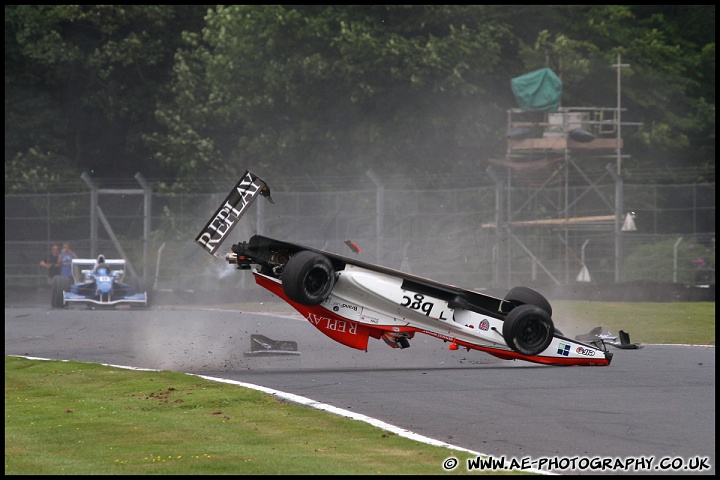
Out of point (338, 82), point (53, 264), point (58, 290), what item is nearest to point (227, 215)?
point (58, 290)

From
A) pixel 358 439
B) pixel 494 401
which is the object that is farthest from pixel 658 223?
pixel 358 439

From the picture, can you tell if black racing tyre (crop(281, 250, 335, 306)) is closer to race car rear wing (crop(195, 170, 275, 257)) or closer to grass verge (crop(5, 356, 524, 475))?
race car rear wing (crop(195, 170, 275, 257))

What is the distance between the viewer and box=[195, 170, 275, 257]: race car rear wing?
42.0 feet

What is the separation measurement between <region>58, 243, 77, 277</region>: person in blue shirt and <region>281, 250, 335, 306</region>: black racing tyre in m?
18.1

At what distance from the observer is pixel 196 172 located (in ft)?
132

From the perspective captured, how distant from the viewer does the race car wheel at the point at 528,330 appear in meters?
12.3

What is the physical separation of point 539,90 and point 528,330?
22.9 m

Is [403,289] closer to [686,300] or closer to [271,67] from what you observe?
[686,300]

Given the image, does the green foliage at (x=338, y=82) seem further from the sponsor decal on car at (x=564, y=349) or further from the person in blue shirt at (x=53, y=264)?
the sponsor decal on car at (x=564, y=349)

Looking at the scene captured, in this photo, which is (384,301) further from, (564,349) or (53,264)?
(53,264)

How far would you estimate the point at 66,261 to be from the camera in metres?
29.3

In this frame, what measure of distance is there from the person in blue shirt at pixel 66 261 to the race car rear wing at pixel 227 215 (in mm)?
17123

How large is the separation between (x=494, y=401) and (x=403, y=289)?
2.47 m

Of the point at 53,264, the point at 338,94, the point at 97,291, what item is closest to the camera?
the point at 97,291
